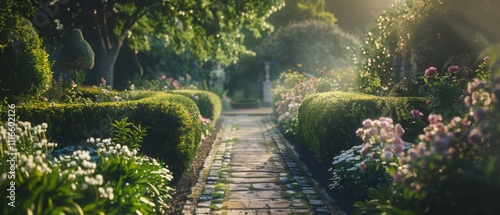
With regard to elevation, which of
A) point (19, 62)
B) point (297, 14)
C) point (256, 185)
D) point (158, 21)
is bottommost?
point (256, 185)

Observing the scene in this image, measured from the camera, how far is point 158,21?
17453 millimetres

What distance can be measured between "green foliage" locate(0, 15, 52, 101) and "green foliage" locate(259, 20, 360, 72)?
21845 mm

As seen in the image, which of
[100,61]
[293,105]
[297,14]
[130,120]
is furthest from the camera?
[297,14]

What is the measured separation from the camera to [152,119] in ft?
22.9

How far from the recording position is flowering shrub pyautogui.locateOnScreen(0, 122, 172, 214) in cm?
387

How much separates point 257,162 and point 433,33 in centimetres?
494

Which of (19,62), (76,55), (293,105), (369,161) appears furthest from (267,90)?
(369,161)

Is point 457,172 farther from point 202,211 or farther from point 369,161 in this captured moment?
point 202,211

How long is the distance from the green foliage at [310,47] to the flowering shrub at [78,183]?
24.6 meters

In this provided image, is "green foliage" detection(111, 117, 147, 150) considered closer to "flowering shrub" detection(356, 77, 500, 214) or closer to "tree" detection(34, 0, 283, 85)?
"flowering shrub" detection(356, 77, 500, 214)

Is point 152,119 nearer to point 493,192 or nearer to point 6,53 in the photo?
point 6,53

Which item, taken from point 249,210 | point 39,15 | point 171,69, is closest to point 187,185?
point 249,210

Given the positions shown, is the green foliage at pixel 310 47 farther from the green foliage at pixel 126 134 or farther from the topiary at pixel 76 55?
the green foliage at pixel 126 134

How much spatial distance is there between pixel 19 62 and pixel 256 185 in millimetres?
5427
